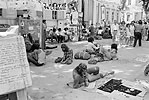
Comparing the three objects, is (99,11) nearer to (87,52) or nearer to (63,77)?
(87,52)

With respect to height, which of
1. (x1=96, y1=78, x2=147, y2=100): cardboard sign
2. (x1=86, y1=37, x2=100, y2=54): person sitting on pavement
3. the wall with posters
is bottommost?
(x1=96, y1=78, x2=147, y2=100): cardboard sign

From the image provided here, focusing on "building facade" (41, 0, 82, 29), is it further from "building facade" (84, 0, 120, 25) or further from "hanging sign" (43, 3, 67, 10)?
"building facade" (84, 0, 120, 25)

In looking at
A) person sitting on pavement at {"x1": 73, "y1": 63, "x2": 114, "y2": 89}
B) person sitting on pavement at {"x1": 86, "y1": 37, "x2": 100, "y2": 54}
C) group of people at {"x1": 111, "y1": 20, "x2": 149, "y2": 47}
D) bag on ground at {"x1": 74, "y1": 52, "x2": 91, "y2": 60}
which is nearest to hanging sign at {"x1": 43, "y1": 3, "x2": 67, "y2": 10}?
group of people at {"x1": 111, "y1": 20, "x2": 149, "y2": 47}

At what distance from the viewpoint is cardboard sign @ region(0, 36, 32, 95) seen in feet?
8.93

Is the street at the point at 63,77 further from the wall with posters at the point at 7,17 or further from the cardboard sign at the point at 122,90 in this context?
the wall with posters at the point at 7,17

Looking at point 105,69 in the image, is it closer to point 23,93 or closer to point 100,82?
point 100,82

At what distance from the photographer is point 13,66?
111 inches

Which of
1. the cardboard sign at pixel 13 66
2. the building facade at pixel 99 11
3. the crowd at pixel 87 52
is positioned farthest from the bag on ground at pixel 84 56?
the building facade at pixel 99 11

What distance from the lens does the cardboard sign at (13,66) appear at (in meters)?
2.72

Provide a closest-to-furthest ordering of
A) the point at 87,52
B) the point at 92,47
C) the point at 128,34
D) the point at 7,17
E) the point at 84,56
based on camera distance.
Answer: the point at 84,56
the point at 92,47
the point at 87,52
the point at 128,34
the point at 7,17

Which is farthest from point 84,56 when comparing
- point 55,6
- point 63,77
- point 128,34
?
point 55,6

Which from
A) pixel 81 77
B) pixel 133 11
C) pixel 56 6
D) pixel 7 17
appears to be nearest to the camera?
pixel 81 77

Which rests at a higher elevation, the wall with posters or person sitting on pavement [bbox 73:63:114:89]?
the wall with posters

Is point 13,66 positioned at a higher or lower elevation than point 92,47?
higher
